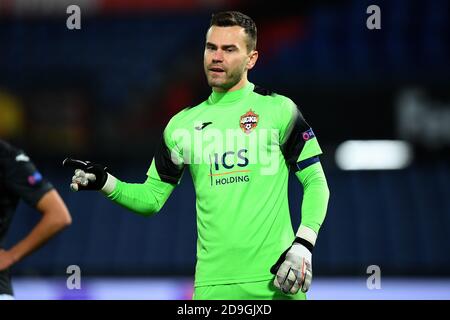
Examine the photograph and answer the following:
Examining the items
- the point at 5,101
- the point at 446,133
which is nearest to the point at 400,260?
the point at 446,133

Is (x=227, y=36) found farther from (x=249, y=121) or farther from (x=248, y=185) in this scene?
(x=248, y=185)

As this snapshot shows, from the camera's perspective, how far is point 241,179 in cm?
376

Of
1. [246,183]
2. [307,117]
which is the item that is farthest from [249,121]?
[307,117]

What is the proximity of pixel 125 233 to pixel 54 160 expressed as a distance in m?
1.51

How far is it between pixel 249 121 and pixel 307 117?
7335 mm

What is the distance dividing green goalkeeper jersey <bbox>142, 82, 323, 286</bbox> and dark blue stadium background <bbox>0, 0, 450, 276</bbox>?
687 cm

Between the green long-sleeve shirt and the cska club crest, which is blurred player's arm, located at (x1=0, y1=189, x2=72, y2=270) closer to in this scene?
the green long-sleeve shirt

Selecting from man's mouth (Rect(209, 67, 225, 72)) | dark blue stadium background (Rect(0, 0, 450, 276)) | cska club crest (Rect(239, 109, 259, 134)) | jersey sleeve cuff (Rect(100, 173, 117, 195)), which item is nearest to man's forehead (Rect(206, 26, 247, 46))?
man's mouth (Rect(209, 67, 225, 72))

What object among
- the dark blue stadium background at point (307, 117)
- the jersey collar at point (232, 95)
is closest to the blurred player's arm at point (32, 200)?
the jersey collar at point (232, 95)

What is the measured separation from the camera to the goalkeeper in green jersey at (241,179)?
3.70 meters

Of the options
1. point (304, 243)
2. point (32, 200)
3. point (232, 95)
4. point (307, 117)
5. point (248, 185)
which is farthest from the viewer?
point (307, 117)

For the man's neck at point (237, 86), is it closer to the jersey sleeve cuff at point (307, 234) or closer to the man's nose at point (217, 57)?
the man's nose at point (217, 57)

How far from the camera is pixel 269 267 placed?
12.1 ft

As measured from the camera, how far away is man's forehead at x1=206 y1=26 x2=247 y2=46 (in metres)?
3.84
